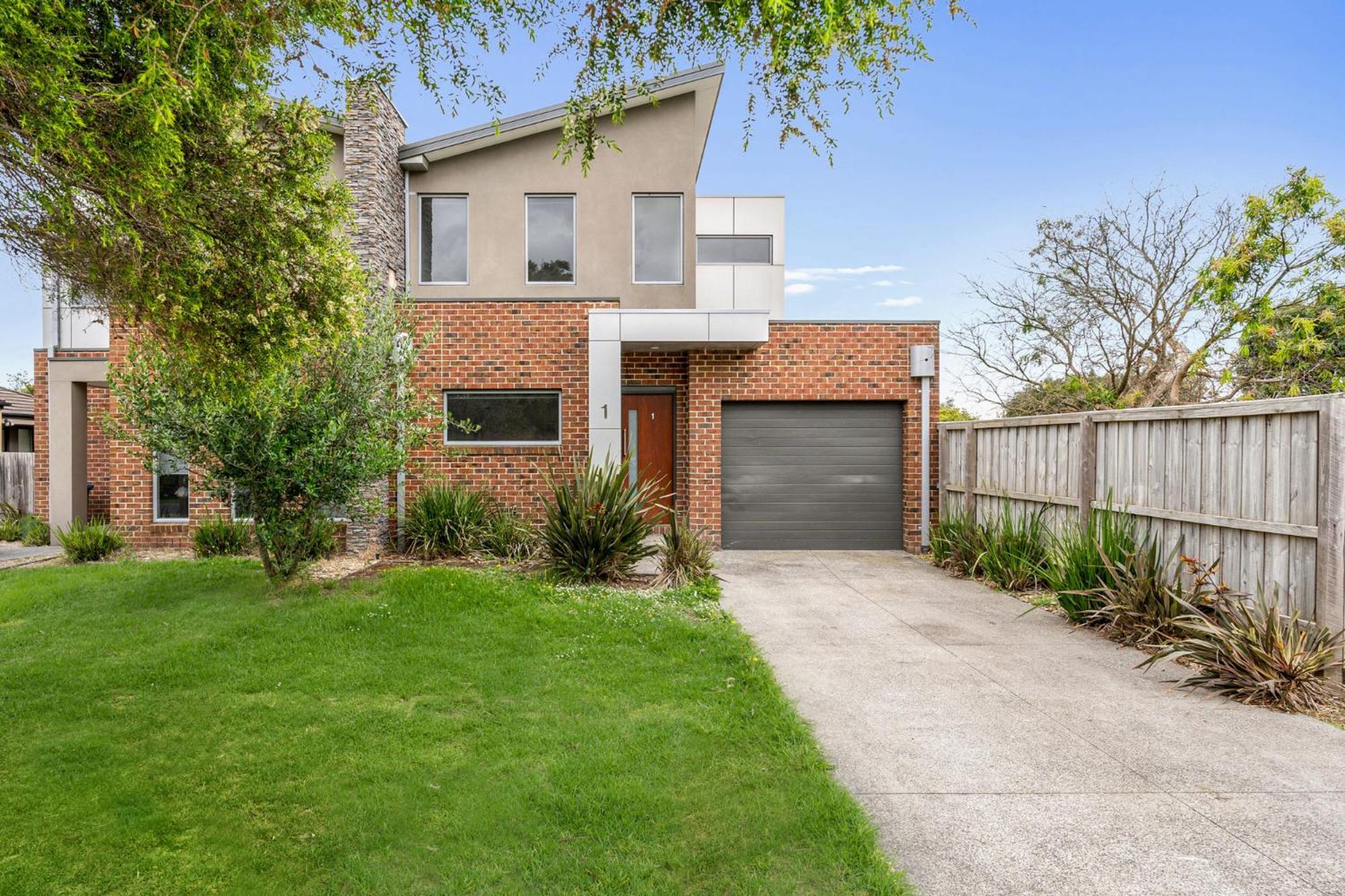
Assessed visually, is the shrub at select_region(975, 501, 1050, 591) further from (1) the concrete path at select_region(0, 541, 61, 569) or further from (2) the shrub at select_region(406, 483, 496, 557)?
(1) the concrete path at select_region(0, 541, 61, 569)

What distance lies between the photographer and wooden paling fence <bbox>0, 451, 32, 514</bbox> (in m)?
14.0

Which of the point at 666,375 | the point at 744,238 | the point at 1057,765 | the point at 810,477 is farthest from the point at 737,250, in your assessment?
the point at 1057,765

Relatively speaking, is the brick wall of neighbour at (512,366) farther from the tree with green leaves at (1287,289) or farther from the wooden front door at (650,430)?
the tree with green leaves at (1287,289)

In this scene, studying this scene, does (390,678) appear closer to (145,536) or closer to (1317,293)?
(145,536)

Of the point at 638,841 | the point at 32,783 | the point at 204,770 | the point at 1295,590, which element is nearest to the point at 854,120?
the point at 1295,590

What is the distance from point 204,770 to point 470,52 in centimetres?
519

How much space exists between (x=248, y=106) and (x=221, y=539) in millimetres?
7462

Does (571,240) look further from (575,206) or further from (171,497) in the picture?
(171,497)

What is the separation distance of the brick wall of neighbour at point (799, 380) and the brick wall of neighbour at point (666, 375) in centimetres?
46

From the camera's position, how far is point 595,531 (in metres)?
8.28

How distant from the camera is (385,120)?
1214cm

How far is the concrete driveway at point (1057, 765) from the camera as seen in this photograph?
9.67ft

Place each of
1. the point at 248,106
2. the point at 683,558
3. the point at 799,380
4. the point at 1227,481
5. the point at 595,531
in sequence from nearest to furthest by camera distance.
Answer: the point at 248,106 < the point at 1227,481 < the point at 595,531 < the point at 683,558 < the point at 799,380

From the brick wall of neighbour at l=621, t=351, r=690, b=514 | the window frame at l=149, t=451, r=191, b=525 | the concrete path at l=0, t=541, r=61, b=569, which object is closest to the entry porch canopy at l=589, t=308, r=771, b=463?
the brick wall of neighbour at l=621, t=351, r=690, b=514
